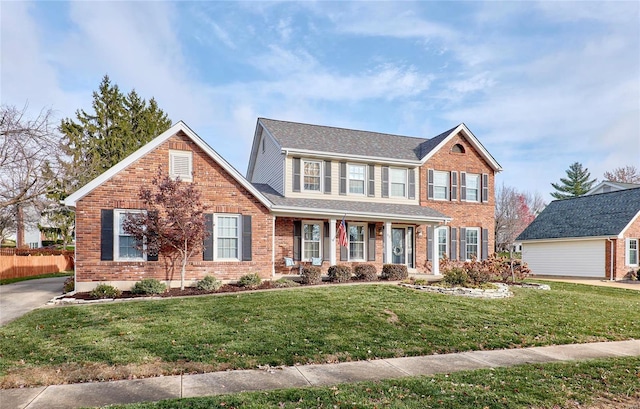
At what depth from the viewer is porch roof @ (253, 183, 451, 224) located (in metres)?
16.7

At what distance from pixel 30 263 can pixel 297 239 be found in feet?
55.4

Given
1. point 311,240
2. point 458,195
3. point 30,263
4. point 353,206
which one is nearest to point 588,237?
point 458,195

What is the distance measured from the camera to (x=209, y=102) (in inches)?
1110

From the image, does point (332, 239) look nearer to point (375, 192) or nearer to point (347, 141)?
point (375, 192)

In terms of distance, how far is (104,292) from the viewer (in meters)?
12.7

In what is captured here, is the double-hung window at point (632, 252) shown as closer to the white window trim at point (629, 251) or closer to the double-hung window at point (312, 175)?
the white window trim at point (629, 251)

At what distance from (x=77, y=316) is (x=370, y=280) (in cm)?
1012

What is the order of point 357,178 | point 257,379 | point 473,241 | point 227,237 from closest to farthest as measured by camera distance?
1. point 257,379
2. point 227,237
3. point 357,178
4. point 473,241

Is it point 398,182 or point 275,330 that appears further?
point 398,182

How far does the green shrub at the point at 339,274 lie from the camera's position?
15500 millimetres

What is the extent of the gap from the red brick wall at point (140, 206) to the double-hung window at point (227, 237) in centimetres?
28

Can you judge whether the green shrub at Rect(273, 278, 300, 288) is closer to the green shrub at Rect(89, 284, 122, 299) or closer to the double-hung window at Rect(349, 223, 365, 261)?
the double-hung window at Rect(349, 223, 365, 261)

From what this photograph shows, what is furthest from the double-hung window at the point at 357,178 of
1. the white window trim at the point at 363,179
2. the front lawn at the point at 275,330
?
the front lawn at the point at 275,330

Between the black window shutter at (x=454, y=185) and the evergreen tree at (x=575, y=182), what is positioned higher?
the evergreen tree at (x=575, y=182)
